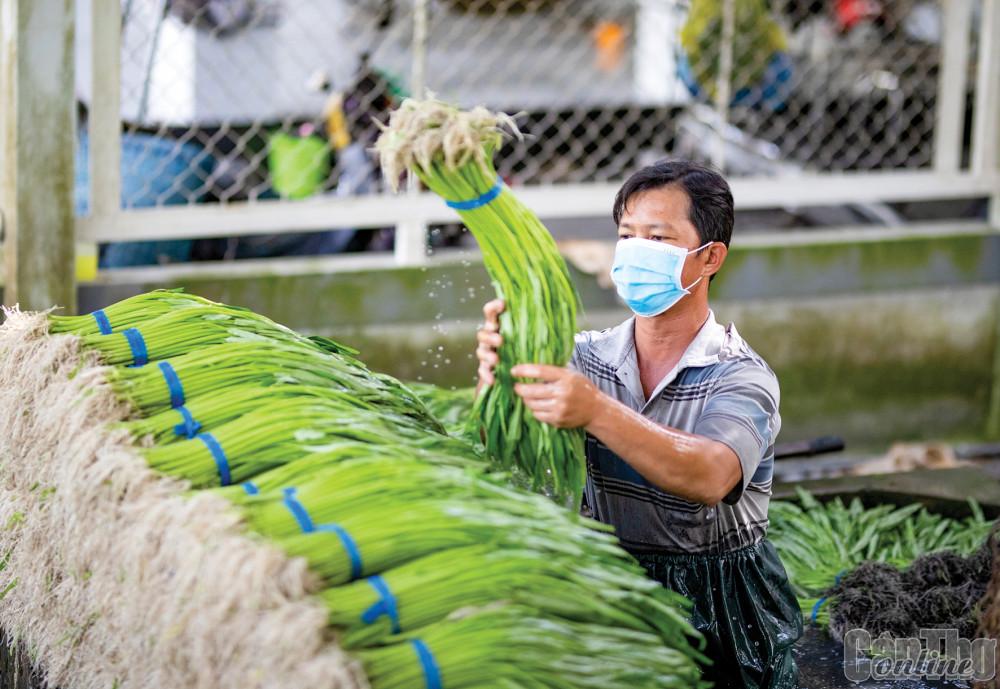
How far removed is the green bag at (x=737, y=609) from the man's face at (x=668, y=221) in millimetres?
638

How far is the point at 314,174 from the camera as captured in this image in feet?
19.6

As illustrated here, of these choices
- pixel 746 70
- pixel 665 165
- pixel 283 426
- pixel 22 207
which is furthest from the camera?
pixel 746 70

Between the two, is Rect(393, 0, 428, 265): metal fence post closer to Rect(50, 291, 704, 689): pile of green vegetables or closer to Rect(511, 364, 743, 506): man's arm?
Rect(50, 291, 704, 689): pile of green vegetables

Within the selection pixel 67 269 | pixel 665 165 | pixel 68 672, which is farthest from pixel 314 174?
pixel 68 672

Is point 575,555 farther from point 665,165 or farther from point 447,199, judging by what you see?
point 665,165

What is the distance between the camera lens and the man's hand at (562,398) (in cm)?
226

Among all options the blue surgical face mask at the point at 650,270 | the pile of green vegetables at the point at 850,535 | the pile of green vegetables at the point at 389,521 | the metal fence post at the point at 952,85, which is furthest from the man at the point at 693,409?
the metal fence post at the point at 952,85

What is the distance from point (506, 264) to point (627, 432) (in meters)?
0.41

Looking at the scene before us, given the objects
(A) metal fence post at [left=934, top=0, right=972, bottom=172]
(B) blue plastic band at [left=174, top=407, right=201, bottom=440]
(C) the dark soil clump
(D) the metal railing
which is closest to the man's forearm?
(B) blue plastic band at [left=174, top=407, right=201, bottom=440]

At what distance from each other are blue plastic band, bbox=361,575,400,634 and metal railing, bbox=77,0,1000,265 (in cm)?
292

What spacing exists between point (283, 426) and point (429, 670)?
0.58m

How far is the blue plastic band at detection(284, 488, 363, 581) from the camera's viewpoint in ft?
6.23

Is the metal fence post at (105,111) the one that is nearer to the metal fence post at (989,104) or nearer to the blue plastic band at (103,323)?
the blue plastic band at (103,323)

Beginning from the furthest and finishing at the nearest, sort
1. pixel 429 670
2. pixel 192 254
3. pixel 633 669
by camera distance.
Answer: pixel 192 254, pixel 633 669, pixel 429 670
